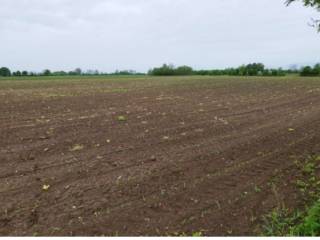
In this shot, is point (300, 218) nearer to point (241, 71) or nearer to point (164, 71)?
point (241, 71)

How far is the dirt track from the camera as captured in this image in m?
4.00

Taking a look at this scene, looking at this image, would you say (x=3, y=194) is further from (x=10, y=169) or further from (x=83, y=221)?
(x=83, y=221)

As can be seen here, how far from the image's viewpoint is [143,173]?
557 cm

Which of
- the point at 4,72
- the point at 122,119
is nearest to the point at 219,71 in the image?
the point at 4,72

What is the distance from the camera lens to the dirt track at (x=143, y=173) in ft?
13.1

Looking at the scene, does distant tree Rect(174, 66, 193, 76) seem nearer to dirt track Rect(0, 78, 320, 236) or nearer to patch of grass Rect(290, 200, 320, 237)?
dirt track Rect(0, 78, 320, 236)

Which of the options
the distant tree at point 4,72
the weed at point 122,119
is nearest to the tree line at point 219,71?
the distant tree at point 4,72

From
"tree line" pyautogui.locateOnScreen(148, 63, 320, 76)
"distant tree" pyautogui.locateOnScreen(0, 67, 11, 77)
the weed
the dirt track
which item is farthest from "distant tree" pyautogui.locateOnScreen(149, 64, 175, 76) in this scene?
the dirt track

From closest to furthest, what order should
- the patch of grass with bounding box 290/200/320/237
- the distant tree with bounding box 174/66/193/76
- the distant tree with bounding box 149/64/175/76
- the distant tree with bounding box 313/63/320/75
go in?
the patch of grass with bounding box 290/200/320/237
the distant tree with bounding box 313/63/320/75
the distant tree with bounding box 149/64/175/76
the distant tree with bounding box 174/66/193/76

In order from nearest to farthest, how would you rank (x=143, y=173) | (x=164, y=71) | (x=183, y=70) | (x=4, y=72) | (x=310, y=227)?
(x=310, y=227) < (x=143, y=173) < (x=4, y=72) < (x=164, y=71) < (x=183, y=70)

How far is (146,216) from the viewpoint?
162 inches

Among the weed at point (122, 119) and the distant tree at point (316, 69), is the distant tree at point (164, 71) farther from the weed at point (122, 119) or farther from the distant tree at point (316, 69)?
the weed at point (122, 119)

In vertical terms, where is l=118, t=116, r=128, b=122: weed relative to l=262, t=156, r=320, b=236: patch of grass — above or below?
above

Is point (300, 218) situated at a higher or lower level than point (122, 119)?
lower
